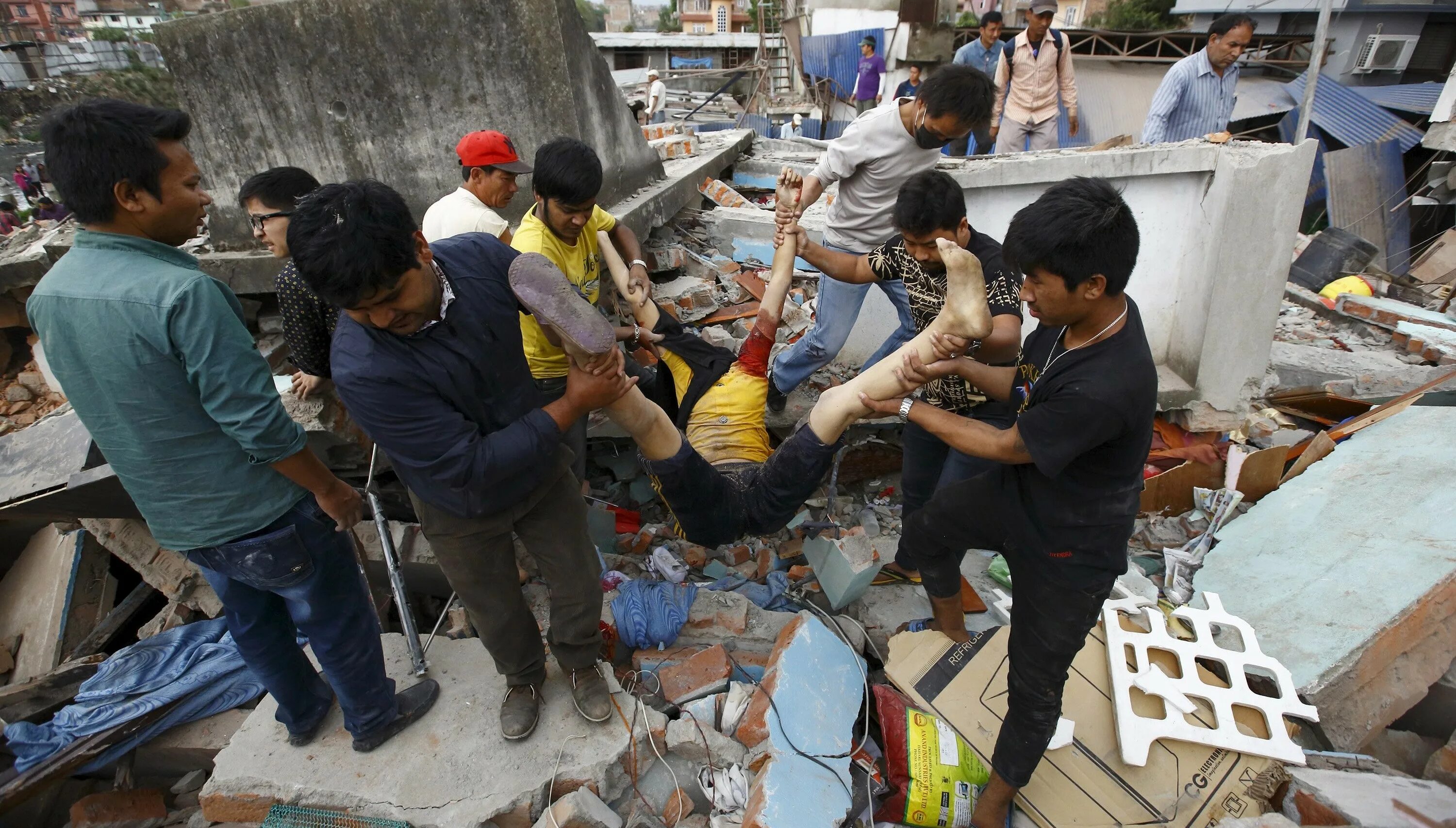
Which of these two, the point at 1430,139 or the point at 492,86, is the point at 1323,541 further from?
the point at 1430,139

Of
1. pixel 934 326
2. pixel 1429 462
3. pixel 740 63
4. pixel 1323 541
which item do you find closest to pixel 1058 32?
pixel 1429 462

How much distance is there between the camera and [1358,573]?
9.25ft

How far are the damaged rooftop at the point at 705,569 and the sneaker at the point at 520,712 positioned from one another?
0.01 metres

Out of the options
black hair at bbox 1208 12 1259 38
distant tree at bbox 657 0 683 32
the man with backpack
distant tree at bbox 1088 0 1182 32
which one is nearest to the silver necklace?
black hair at bbox 1208 12 1259 38

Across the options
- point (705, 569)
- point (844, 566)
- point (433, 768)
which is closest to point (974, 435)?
point (844, 566)

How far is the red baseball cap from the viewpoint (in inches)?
121

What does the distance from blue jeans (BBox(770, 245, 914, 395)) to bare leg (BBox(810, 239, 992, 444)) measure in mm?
578

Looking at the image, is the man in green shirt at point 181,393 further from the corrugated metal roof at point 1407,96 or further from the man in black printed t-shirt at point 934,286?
the corrugated metal roof at point 1407,96

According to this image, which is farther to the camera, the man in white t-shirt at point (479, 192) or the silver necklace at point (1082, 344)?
the man in white t-shirt at point (479, 192)

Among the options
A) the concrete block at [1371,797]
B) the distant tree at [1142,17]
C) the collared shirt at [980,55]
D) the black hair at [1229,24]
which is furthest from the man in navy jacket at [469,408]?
the distant tree at [1142,17]

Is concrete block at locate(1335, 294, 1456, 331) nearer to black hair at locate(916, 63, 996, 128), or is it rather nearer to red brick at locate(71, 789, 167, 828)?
black hair at locate(916, 63, 996, 128)

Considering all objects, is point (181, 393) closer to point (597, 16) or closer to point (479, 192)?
point (479, 192)

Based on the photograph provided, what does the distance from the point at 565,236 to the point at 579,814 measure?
7.41 feet

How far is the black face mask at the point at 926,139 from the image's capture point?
3121 millimetres
